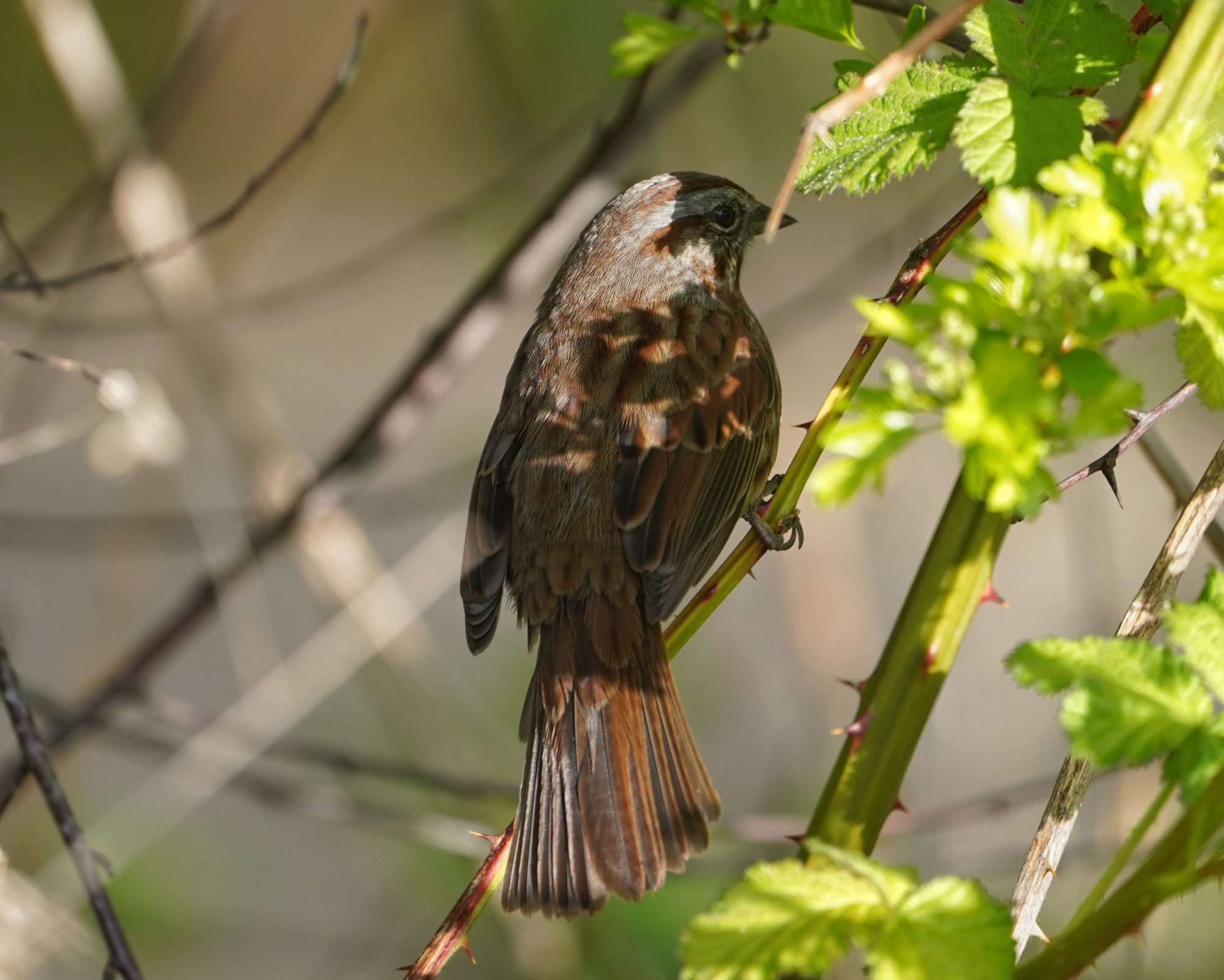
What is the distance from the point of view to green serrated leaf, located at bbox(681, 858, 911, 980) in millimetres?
1135

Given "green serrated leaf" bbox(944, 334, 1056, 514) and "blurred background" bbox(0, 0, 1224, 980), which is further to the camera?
"blurred background" bbox(0, 0, 1224, 980)

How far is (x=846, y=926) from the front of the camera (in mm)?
1163

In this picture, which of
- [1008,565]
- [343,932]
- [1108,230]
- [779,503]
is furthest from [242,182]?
[1108,230]

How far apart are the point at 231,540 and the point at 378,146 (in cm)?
456

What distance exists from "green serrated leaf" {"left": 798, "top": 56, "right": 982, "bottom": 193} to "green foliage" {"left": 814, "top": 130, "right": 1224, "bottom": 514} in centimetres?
55

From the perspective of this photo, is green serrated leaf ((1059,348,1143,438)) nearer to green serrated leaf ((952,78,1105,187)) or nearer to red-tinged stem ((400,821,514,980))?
green serrated leaf ((952,78,1105,187))

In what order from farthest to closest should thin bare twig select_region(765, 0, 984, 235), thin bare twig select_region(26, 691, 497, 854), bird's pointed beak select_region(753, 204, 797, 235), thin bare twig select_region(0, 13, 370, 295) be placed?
bird's pointed beak select_region(753, 204, 797, 235), thin bare twig select_region(26, 691, 497, 854), thin bare twig select_region(0, 13, 370, 295), thin bare twig select_region(765, 0, 984, 235)

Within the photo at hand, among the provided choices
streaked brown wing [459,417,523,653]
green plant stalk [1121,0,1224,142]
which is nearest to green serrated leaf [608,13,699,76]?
green plant stalk [1121,0,1224,142]

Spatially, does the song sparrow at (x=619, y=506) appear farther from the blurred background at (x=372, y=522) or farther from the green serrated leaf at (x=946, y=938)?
the green serrated leaf at (x=946, y=938)

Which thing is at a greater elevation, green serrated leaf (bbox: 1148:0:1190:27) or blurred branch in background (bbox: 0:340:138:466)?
blurred branch in background (bbox: 0:340:138:466)

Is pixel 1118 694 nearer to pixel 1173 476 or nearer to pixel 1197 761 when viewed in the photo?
pixel 1197 761

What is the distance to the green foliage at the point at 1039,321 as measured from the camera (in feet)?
3.06

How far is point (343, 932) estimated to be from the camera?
563 cm

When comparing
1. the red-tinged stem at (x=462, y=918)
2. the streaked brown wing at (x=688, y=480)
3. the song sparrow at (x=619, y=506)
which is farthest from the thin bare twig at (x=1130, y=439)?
the streaked brown wing at (x=688, y=480)
